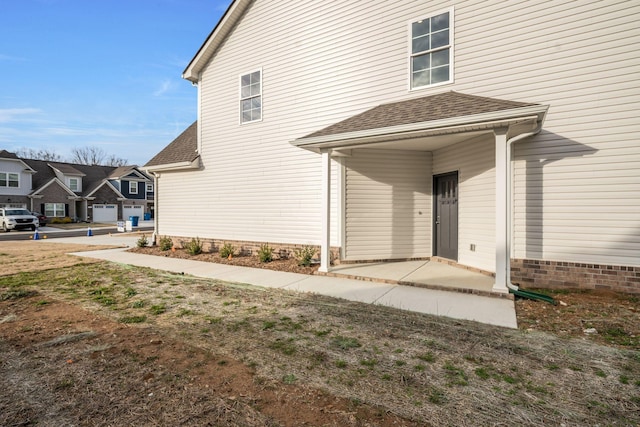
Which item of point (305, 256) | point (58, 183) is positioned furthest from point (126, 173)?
point (305, 256)

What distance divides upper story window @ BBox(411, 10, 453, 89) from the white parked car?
29435 millimetres

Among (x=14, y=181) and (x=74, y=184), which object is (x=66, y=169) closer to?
(x=74, y=184)

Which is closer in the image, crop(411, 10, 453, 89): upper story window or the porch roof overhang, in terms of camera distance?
the porch roof overhang

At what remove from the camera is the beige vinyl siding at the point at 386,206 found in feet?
28.6

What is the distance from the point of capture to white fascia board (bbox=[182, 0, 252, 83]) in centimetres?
1054

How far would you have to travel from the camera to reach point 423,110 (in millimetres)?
6945

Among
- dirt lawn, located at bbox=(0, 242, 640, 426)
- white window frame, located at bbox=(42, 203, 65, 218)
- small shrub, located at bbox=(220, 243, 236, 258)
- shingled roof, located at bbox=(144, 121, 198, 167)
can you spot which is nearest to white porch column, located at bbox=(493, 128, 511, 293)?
dirt lawn, located at bbox=(0, 242, 640, 426)

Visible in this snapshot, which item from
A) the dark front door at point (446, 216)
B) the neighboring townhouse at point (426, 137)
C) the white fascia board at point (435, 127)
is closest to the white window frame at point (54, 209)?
the neighboring townhouse at point (426, 137)

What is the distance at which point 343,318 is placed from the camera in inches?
191

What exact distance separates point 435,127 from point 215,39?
8.72 meters

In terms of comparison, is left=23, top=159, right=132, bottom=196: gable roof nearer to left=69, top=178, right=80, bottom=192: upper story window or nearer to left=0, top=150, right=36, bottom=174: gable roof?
left=69, top=178, right=80, bottom=192: upper story window

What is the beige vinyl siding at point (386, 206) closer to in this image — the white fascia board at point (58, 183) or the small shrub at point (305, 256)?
the small shrub at point (305, 256)

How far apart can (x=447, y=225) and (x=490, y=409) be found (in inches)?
256

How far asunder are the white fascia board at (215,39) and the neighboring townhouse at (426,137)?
0.19 feet
